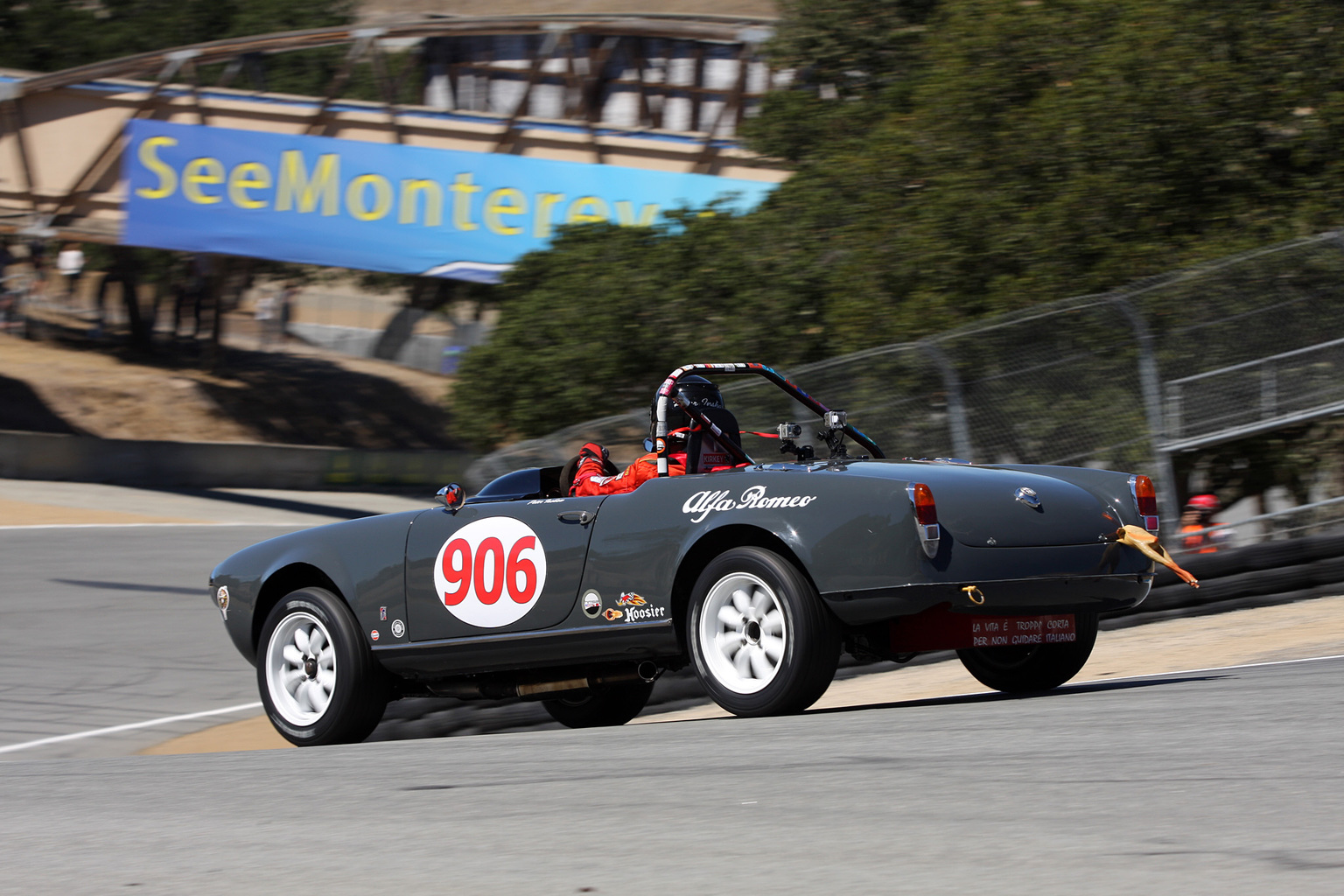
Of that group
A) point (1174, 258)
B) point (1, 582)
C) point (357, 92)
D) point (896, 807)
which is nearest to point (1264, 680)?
point (896, 807)

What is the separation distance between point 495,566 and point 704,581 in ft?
3.97

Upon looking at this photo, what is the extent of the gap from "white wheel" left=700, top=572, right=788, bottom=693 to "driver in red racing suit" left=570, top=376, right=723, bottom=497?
75cm

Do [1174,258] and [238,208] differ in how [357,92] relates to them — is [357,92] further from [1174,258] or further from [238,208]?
[1174,258]

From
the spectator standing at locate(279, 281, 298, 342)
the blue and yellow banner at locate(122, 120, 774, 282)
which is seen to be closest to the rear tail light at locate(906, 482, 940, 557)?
the blue and yellow banner at locate(122, 120, 774, 282)

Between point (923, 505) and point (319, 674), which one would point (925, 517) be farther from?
point (319, 674)

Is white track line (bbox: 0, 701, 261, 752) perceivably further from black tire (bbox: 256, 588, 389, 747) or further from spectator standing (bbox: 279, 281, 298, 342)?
spectator standing (bbox: 279, 281, 298, 342)

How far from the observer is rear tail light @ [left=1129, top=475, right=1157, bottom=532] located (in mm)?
6160

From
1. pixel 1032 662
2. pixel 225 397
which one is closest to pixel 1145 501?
pixel 1032 662

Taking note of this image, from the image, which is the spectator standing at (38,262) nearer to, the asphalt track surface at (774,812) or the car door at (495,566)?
the car door at (495,566)

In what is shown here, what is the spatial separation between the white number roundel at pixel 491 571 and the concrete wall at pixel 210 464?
70.3 feet

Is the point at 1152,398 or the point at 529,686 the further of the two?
the point at 1152,398

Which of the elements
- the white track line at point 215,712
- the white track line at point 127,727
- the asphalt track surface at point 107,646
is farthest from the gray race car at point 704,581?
the asphalt track surface at point 107,646

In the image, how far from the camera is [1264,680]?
19.5 ft

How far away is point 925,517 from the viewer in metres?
5.31
